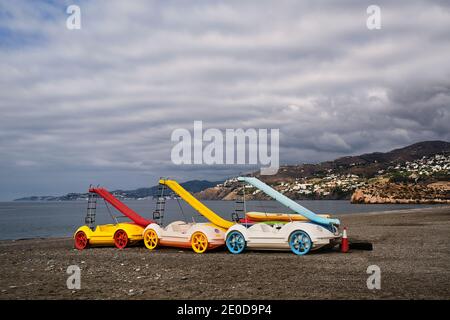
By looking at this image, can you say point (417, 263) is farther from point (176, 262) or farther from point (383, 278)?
point (176, 262)

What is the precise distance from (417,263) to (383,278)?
11.2 feet

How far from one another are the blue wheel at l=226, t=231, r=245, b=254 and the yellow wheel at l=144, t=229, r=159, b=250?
3.58m

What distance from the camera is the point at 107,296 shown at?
1002 cm

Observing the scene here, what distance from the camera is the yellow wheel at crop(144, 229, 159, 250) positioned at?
19.9 meters

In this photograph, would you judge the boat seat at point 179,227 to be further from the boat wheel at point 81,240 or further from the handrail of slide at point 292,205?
the boat wheel at point 81,240

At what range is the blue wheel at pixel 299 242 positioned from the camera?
17.0m

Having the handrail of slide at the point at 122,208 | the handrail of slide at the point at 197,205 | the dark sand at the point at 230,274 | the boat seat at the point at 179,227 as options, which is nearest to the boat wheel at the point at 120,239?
the handrail of slide at the point at 122,208

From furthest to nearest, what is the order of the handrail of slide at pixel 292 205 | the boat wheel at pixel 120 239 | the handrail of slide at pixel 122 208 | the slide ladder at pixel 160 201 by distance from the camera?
the handrail of slide at pixel 122 208
the slide ladder at pixel 160 201
the boat wheel at pixel 120 239
the handrail of slide at pixel 292 205

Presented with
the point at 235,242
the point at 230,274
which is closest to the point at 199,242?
the point at 235,242

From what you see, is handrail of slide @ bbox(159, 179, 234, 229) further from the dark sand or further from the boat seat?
the dark sand

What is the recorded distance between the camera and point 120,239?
20.6 metres

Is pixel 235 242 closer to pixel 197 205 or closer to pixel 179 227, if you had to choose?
pixel 197 205

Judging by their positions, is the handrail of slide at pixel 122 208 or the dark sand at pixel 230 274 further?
the handrail of slide at pixel 122 208

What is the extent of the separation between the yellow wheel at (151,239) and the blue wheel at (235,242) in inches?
141
